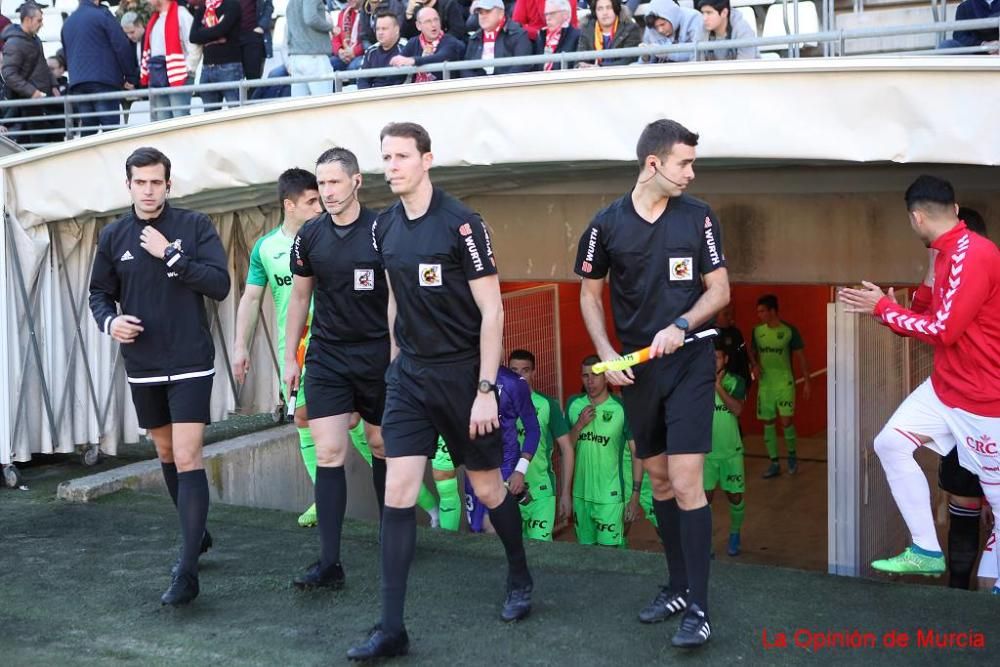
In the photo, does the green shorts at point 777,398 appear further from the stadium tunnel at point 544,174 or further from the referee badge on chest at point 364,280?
the referee badge on chest at point 364,280

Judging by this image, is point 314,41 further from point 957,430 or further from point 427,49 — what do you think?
point 957,430

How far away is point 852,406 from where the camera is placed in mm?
Answer: 7309

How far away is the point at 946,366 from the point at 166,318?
3246 millimetres

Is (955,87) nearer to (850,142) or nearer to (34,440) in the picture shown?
(850,142)

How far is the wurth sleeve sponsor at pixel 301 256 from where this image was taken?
5.23 meters

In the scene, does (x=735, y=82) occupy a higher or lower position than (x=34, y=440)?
higher

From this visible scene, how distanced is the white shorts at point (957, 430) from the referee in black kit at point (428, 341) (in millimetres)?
1832

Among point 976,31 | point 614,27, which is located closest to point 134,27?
point 614,27

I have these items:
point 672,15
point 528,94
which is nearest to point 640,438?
point 528,94

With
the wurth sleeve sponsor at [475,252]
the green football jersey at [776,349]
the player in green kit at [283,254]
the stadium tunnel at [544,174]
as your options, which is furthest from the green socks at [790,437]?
the wurth sleeve sponsor at [475,252]

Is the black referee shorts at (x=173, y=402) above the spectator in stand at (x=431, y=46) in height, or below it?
below

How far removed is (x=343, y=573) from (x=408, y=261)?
1605 mm

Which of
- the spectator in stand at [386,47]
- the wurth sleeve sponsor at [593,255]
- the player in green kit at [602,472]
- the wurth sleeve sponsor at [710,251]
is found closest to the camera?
the wurth sleeve sponsor at [710,251]

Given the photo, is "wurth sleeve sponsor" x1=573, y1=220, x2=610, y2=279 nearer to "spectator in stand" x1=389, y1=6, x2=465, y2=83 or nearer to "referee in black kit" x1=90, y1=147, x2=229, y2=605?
"referee in black kit" x1=90, y1=147, x2=229, y2=605
